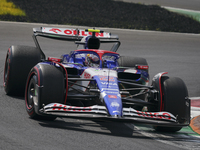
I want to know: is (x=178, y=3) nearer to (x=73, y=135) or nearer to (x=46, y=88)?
(x=46, y=88)

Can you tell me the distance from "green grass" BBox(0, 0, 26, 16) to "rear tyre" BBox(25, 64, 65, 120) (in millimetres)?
11435

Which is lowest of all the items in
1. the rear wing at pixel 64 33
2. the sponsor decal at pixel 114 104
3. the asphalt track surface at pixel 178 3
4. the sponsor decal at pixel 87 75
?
the sponsor decal at pixel 114 104

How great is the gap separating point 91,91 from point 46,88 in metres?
0.77

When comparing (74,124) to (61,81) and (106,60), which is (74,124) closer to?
(61,81)

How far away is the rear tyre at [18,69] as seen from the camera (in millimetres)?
8055

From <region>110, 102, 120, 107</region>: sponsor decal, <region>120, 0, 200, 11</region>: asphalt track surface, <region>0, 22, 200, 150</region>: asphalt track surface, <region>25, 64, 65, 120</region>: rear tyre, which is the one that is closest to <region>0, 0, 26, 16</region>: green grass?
<region>0, 22, 200, 150</region>: asphalt track surface

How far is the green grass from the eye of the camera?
1734 centimetres

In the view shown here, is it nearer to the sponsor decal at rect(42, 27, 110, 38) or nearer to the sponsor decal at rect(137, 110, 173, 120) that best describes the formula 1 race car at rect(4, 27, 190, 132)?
the sponsor decal at rect(137, 110, 173, 120)

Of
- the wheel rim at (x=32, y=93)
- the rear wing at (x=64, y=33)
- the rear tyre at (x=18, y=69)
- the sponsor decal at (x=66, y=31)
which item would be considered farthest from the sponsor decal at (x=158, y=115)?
the sponsor decal at (x=66, y=31)

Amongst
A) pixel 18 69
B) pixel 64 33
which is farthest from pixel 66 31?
pixel 18 69

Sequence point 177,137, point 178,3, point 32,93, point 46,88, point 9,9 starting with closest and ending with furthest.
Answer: point 46,88
point 177,137
point 32,93
point 9,9
point 178,3

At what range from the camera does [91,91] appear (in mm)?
6500

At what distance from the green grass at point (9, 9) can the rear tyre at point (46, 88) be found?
11.4m

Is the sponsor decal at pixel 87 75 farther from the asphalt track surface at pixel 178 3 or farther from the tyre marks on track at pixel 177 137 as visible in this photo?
the asphalt track surface at pixel 178 3
